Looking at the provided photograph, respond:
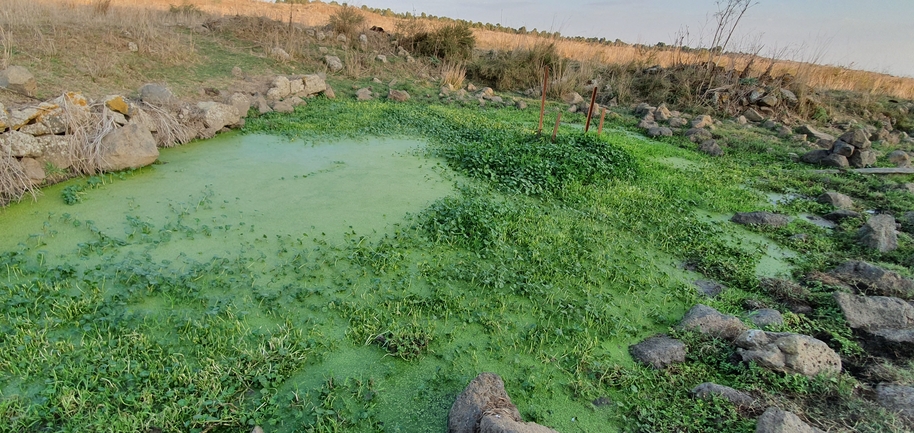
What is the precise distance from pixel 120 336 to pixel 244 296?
85 cm

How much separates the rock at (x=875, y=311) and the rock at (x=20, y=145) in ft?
27.3

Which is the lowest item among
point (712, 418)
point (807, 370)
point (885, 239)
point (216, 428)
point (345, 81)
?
point (216, 428)

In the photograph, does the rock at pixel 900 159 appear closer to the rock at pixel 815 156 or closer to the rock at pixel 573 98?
the rock at pixel 815 156

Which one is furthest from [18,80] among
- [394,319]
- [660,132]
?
[660,132]

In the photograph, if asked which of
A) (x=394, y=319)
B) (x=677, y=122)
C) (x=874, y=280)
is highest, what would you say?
(x=677, y=122)

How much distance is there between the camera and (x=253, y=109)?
9.38 m

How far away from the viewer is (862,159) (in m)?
8.69

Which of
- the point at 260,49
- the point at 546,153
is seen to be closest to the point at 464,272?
the point at 546,153

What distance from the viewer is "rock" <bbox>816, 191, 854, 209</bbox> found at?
22.0ft

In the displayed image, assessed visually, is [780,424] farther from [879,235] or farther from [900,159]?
[900,159]

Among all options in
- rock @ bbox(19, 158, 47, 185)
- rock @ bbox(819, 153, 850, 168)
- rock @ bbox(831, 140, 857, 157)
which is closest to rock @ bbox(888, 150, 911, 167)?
rock @ bbox(831, 140, 857, 157)

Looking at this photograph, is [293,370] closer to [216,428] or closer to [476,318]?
[216,428]

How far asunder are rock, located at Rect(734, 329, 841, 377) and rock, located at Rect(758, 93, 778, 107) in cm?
1200

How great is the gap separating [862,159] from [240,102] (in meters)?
11.5
